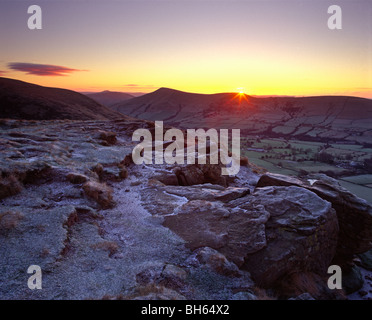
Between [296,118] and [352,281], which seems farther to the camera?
[296,118]

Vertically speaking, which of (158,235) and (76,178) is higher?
(76,178)

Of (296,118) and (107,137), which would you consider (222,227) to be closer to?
(107,137)

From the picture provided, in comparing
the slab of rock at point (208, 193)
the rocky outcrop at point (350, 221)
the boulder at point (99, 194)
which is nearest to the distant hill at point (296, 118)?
the rocky outcrop at point (350, 221)

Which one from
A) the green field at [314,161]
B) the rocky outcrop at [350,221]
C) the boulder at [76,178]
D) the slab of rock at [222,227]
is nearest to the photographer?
the slab of rock at [222,227]

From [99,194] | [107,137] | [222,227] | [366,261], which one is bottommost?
[366,261]

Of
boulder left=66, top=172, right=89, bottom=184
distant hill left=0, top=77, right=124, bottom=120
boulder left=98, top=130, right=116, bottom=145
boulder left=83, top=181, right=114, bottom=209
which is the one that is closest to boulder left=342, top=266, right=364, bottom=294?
boulder left=83, top=181, right=114, bottom=209

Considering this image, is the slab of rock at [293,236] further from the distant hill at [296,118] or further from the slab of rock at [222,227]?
the distant hill at [296,118]

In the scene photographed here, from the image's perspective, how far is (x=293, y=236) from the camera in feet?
37.5

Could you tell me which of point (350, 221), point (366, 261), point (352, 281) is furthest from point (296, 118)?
point (350, 221)

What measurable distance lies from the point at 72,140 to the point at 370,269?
31006mm

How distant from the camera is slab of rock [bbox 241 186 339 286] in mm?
10312

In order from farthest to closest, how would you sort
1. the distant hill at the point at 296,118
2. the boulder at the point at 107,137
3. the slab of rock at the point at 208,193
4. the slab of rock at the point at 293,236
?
the distant hill at the point at 296,118 < the boulder at the point at 107,137 < the slab of rock at the point at 208,193 < the slab of rock at the point at 293,236

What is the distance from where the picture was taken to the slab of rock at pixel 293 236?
10312 millimetres

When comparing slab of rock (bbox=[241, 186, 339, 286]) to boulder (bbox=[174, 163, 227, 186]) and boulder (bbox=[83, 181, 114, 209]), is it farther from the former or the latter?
boulder (bbox=[83, 181, 114, 209])
